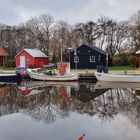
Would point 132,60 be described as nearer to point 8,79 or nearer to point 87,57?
point 87,57

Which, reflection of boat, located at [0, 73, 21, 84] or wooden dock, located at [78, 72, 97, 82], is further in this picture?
reflection of boat, located at [0, 73, 21, 84]

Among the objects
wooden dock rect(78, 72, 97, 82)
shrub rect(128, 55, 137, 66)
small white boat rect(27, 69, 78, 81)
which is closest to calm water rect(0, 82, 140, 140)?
small white boat rect(27, 69, 78, 81)

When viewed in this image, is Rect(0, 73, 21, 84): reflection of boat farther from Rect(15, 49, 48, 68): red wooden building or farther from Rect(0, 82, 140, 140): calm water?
Rect(15, 49, 48, 68): red wooden building

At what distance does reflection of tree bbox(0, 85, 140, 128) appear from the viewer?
1409 centimetres

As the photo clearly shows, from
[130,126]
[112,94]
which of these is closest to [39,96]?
[112,94]

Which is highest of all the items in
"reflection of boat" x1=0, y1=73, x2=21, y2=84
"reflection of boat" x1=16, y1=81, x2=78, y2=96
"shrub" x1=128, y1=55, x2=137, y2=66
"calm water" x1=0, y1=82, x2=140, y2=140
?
"shrub" x1=128, y1=55, x2=137, y2=66

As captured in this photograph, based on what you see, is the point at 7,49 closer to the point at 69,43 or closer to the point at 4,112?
the point at 69,43

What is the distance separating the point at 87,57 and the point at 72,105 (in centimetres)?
2593

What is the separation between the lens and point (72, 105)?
16.6 meters

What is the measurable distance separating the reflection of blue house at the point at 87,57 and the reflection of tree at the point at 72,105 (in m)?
20.9

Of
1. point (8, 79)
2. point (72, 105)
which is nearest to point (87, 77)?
point (8, 79)

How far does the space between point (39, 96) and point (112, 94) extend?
524 centimetres

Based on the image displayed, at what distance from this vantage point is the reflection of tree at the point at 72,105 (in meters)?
14.1

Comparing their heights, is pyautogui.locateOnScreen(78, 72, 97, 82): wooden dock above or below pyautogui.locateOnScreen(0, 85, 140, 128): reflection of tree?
above
